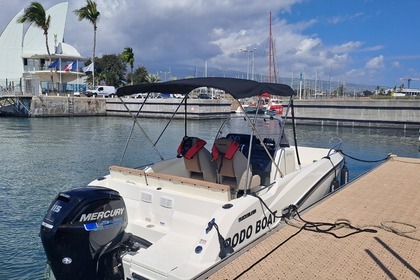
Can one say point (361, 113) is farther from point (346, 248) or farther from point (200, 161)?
point (346, 248)

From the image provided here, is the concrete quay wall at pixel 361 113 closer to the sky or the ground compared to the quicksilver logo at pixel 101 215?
closer to the sky

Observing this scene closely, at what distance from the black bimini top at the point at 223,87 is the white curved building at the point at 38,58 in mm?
51567

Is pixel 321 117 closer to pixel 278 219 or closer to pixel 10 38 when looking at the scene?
pixel 278 219

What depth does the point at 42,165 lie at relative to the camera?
13.6 metres

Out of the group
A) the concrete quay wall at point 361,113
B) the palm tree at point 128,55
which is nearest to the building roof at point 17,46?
the palm tree at point 128,55

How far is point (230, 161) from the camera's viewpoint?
4.98 meters

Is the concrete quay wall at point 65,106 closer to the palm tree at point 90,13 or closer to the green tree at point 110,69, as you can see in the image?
the palm tree at point 90,13

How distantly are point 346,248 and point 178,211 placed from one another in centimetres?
207

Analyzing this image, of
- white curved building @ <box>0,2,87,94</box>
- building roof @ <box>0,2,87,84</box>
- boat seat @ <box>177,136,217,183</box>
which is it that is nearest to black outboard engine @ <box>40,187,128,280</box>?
boat seat @ <box>177,136,217,183</box>

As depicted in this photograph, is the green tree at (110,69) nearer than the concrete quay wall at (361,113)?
No

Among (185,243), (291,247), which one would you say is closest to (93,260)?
(185,243)

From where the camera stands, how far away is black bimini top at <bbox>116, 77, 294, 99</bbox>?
14.8ft

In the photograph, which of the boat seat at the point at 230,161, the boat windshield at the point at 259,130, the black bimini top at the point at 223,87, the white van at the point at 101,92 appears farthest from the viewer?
the white van at the point at 101,92

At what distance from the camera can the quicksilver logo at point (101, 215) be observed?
358cm
